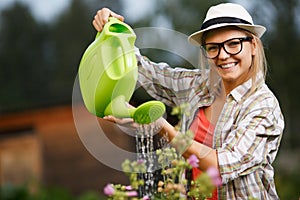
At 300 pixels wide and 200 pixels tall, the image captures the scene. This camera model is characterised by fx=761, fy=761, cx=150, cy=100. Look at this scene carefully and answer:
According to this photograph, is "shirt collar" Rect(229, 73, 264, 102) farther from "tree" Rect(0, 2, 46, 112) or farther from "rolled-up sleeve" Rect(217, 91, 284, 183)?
"tree" Rect(0, 2, 46, 112)

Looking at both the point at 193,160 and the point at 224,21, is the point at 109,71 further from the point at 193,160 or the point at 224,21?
the point at 193,160

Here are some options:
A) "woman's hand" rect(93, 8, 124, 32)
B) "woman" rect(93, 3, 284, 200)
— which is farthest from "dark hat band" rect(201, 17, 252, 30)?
"woman's hand" rect(93, 8, 124, 32)

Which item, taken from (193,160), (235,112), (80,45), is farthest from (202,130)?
(80,45)

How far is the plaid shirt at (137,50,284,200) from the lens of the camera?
2.32 m

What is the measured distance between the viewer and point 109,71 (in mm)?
2430

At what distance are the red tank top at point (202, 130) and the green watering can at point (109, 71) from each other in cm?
28

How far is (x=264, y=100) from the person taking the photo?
242cm

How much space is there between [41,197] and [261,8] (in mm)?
5209

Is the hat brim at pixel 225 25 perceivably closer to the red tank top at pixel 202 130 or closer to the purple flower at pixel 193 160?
the red tank top at pixel 202 130

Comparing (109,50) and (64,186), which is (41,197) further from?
(109,50)

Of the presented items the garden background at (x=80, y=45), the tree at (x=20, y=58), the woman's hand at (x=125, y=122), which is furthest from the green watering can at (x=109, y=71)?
the tree at (x=20, y=58)

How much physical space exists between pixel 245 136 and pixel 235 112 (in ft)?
0.52

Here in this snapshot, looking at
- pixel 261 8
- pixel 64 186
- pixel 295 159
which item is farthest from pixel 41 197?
pixel 295 159

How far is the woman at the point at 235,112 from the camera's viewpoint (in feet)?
7.61
